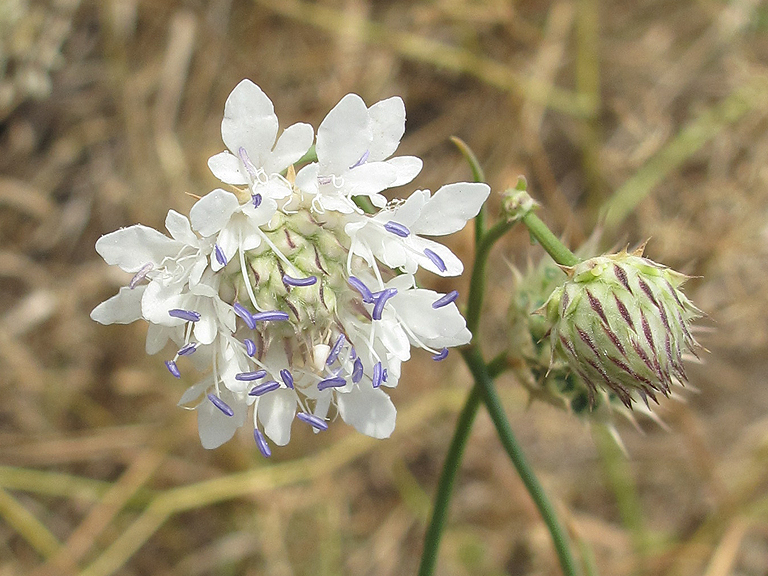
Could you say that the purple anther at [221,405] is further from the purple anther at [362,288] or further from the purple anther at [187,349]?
the purple anther at [362,288]

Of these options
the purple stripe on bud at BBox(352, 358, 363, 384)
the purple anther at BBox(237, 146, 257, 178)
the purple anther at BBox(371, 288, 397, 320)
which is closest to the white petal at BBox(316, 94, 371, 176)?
the purple anther at BBox(237, 146, 257, 178)

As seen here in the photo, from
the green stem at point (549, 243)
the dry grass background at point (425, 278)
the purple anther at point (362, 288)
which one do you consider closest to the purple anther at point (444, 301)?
the purple anther at point (362, 288)

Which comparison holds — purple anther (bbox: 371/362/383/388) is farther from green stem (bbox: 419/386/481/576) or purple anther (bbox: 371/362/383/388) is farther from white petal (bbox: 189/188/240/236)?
green stem (bbox: 419/386/481/576)

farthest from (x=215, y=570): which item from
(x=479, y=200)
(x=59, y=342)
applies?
(x=479, y=200)

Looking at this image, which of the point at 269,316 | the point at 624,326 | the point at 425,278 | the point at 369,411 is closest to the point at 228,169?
the point at 269,316

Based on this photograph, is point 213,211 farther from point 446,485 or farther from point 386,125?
point 446,485

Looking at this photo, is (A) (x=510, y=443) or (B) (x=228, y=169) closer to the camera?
(B) (x=228, y=169)
